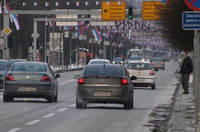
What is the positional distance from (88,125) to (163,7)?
605 cm

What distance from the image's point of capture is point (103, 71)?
21.0 meters

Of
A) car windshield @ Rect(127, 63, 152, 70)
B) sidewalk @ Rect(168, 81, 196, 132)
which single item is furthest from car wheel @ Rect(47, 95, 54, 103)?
car windshield @ Rect(127, 63, 152, 70)

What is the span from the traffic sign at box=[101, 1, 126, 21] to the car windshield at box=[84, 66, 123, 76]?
4219cm

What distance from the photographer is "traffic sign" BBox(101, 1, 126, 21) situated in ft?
208

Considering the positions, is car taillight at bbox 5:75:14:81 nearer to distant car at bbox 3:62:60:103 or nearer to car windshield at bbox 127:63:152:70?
distant car at bbox 3:62:60:103

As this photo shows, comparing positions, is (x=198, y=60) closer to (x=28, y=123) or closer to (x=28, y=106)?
(x=28, y=123)

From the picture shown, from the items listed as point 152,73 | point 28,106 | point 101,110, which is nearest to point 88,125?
point 101,110

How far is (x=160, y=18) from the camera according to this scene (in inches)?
830

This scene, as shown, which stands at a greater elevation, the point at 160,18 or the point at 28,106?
the point at 160,18

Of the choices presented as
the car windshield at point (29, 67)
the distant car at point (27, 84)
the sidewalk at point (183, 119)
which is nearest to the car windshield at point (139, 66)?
the car windshield at point (29, 67)

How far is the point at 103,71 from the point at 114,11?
4285 cm

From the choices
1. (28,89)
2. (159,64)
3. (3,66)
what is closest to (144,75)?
(3,66)

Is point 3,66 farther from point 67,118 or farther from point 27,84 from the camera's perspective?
point 67,118

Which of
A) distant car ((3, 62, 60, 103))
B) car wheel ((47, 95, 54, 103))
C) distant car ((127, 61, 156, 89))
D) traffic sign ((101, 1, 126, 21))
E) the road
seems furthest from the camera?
traffic sign ((101, 1, 126, 21))
